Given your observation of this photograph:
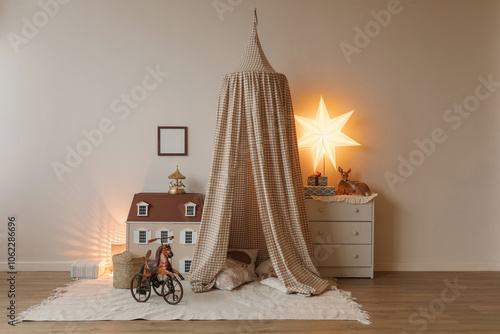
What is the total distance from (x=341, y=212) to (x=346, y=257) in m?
0.39

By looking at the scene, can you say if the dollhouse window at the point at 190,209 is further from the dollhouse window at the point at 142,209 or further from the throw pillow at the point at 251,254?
the throw pillow at the point at 251,254

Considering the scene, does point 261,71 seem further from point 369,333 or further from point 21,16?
point 21,16

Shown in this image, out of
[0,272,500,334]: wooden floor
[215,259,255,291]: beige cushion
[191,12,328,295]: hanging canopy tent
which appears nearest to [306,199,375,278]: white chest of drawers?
[0,272,500,334]: wooden floor

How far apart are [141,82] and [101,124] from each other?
53cm

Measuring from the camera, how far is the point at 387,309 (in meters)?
2.92

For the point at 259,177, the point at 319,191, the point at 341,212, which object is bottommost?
the point at 341,212

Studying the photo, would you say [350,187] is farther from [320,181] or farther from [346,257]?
[346,257]

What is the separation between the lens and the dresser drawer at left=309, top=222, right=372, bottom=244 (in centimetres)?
374

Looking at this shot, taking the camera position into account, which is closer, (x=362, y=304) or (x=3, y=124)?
(x=362, y=304)

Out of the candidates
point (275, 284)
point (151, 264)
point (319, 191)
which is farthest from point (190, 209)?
point (319, 191)

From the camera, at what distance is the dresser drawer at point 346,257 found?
12.3ft

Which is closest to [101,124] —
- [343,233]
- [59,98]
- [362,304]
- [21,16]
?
[59,98]

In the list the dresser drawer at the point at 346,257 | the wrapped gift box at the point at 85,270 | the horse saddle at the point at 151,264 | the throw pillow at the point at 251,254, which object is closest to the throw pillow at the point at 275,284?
the throw pillow at the point at 251,254

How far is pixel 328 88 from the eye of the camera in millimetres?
4098
